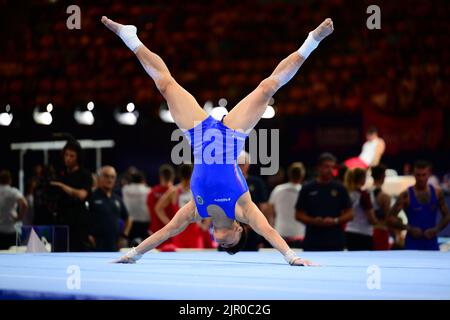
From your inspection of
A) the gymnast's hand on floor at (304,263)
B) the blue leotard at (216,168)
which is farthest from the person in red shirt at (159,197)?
the gymnast's hand on floor at (304,263)

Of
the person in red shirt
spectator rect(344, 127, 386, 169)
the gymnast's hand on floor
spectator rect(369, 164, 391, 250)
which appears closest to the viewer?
the gymnast's hand on floor

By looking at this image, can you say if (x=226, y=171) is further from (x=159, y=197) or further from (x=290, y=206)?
(x=159, y=197)

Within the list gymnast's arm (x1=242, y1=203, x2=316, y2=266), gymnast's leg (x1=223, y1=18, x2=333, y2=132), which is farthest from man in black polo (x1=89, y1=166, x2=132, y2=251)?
gymnast's arm (x1=242, y1=203, x2=316, y2=266)

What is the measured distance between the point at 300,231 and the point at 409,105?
4.67 metres

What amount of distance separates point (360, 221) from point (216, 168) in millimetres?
3206

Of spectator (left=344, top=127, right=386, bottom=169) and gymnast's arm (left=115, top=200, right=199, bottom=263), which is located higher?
spectator (left=344, top=127, right=386, bottom=169)

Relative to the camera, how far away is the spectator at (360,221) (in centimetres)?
809

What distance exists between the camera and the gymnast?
17.4ft

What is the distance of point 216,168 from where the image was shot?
535 cm

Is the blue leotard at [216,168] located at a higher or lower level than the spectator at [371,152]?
lower

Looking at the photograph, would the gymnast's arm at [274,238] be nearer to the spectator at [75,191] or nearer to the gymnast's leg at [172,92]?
the gymnast's leg at [172,92]

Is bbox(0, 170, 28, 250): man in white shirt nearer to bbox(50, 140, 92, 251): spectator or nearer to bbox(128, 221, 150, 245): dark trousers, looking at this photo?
bbox(50, 140, 92, 251): spectator

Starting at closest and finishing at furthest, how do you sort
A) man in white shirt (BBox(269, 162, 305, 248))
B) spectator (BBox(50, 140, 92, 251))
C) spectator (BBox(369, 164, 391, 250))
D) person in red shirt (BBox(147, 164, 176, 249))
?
spectator (BBox(50, 140, 92, 251)), spectator (BBox(369, 164, 391, 250)), man in white shirt (BBox(269, 162, 305, 248)), person in red shirt (BBox(147, 164, 176, 249))

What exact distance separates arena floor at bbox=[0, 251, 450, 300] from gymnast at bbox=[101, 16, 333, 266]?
0.74 ft
